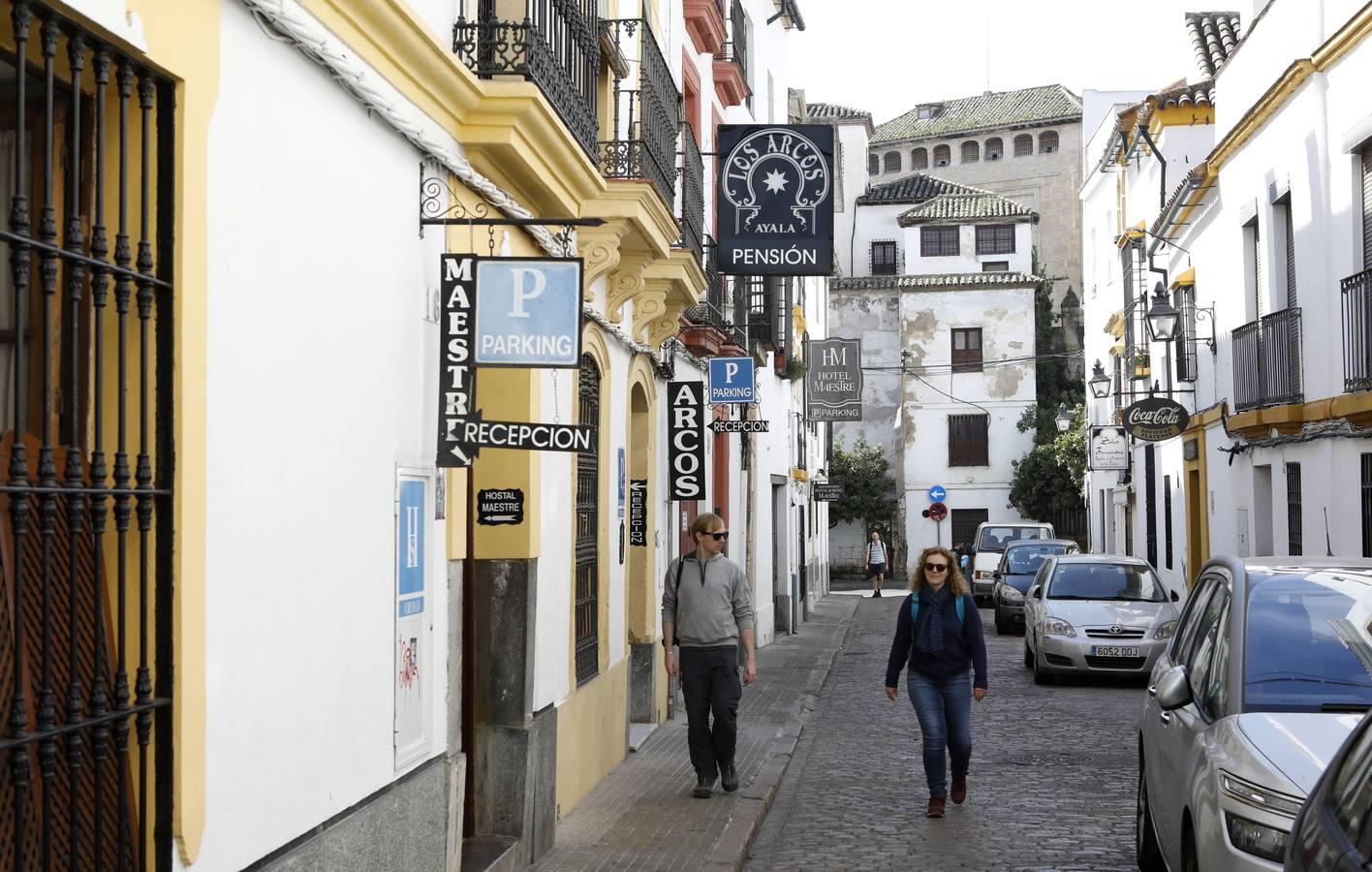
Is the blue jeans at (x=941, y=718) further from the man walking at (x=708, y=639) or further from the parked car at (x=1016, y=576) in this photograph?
the parked car at (x=1016, y=576)

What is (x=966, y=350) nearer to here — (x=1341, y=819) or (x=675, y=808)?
(x=675, y=808)

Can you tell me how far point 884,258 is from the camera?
59.1 metres

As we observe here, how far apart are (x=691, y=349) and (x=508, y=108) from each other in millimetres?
10124

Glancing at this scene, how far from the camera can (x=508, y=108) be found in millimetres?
7746

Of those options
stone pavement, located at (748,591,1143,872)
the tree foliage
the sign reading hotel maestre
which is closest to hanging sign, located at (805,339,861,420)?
stone pavement, located at (748,591,1143,872)

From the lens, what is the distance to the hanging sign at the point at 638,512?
1409 centimetres

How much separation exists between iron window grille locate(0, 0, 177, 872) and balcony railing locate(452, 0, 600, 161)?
3.43 meters

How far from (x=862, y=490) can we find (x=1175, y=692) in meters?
45.7

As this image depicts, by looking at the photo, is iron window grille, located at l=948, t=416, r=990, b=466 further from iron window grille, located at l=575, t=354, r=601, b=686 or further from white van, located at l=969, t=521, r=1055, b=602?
iron window grille, located at l=575, t=354, r=601, b=686

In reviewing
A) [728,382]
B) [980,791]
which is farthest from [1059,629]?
[980,791]

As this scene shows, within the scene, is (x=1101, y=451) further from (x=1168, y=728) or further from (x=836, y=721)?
(x=1168, y=728)

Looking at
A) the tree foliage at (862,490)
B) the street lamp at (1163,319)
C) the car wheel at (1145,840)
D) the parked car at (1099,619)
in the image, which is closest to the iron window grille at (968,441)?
the tree foliage at (862,490)

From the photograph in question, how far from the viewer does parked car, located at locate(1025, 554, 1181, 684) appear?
18719 mm

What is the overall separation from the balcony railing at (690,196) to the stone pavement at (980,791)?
445 cm
